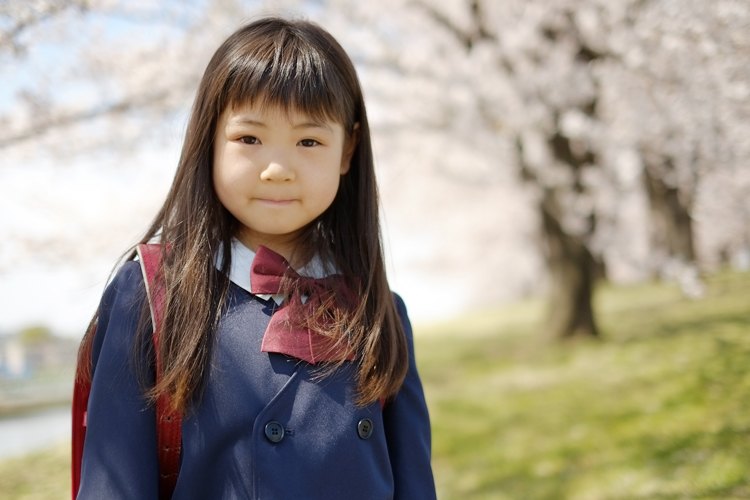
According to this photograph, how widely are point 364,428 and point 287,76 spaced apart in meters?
0.82

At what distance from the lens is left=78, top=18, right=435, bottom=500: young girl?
52.8 inches

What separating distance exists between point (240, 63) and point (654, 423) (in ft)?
13.0

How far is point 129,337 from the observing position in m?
1.37

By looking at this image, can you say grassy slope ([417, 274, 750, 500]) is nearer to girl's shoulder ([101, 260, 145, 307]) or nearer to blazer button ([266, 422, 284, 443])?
blazer button ([266, 422, 284, 443])

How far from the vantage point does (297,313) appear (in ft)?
4.85

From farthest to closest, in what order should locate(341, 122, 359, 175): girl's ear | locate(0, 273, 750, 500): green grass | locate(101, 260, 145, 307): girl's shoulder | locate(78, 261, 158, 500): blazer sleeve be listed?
locate(0, 273, 750, 500): green grass, locate(341, 122, 359, 175): girl's ear, locate(101, 260, 145, 307): girl's shoulder, locate(78, 261, 158, 500): blazer sleeve

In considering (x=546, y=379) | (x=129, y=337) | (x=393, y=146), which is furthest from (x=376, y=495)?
(x=393, y=146)

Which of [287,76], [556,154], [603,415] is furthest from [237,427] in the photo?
[556,154]

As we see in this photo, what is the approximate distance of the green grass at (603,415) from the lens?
3623 millimetres

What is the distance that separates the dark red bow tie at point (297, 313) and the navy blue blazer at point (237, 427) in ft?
0.11

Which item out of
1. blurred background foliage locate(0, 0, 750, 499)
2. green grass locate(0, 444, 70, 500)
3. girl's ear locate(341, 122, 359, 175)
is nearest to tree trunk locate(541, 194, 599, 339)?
blurred background foliage locate(0, 0, 750, 499)

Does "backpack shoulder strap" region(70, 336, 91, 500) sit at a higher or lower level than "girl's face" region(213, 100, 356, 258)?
lower

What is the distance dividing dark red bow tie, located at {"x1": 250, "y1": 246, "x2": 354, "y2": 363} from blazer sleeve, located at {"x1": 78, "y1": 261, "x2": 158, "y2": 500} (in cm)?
28

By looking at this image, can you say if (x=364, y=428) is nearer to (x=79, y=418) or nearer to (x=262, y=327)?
(x=262, y=327)
